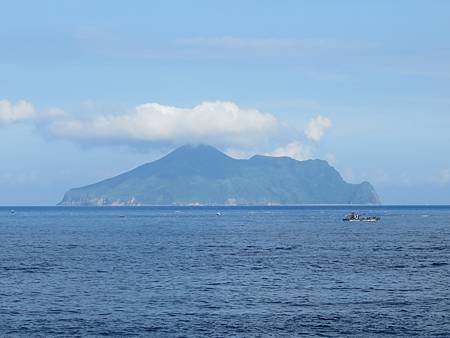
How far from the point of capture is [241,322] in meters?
64.1

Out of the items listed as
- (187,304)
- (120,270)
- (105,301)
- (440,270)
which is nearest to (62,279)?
(120,270)

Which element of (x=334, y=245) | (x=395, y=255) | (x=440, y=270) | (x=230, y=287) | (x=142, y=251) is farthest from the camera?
(x=334, y=245)

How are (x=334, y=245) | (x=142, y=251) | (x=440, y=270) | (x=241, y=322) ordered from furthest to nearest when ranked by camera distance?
(x=334, y=245), (x=142, y=251), (x=440, y=270), (x=241, y=322)

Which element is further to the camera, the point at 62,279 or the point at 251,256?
the point at 251,256

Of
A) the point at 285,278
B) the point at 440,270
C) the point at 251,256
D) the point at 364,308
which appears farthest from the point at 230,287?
the point at 251,256

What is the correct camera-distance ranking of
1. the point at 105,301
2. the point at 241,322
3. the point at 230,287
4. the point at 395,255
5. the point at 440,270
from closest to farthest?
the point at 241,322, the point at 105,301, the point at 230,287, the point at 440,270, the point at 395,255

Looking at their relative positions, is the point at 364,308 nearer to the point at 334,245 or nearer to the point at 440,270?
the point at 440,270

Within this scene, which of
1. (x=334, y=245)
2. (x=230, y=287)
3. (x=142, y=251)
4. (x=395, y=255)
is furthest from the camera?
(x=334, y=245)

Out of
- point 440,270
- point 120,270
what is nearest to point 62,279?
point 120,270

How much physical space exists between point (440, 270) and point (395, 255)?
73.1 feet

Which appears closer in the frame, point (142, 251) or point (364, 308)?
point (364, 308)

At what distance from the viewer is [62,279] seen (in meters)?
91.6

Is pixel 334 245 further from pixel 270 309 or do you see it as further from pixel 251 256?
pixel 270 309

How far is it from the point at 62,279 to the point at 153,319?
95.8 feet
